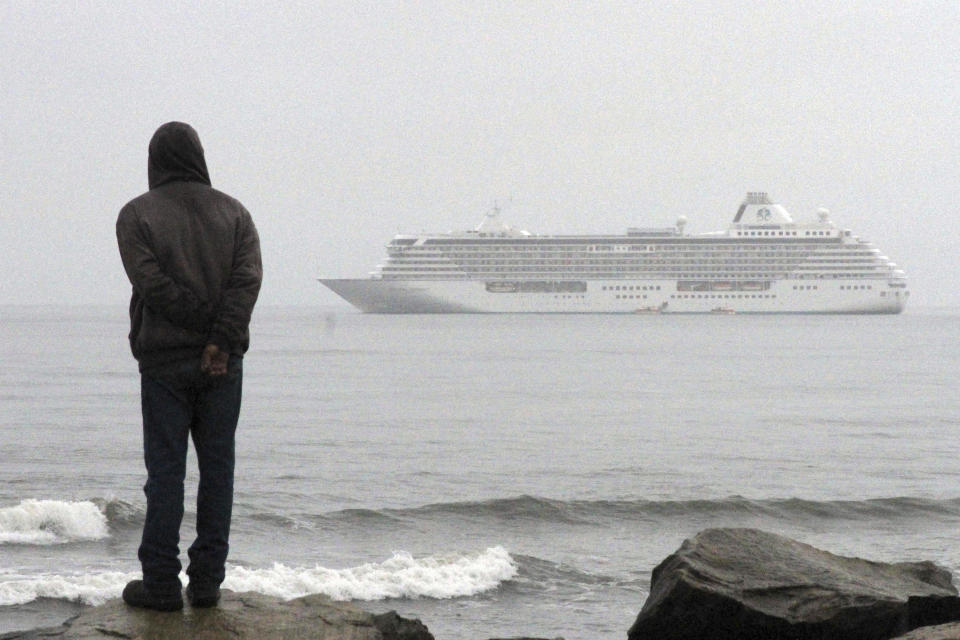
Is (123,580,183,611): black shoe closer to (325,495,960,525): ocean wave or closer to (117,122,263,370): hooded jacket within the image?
(117,122,263,370): hooded jacket

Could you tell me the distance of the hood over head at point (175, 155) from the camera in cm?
425

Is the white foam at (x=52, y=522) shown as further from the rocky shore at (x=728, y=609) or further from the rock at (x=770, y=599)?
the rock at (x=770, y=599)

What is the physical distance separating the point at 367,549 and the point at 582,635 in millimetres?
3383

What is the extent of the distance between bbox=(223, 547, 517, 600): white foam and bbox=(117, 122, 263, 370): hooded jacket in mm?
4125

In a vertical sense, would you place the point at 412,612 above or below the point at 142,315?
below

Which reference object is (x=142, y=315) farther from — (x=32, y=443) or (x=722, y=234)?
(x=722, y=234)

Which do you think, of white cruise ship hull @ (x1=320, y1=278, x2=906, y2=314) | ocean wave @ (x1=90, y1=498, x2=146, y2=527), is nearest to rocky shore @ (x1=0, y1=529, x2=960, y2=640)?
ocean wave @ (x1=90, y1=498, x2=146, y2=527)

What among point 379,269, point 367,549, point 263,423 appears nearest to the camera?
point 367,549

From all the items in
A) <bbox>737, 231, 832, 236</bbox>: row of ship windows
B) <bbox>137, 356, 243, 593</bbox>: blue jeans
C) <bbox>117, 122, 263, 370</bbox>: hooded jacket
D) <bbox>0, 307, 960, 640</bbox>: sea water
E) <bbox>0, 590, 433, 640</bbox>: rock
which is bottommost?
<bbox>0, 307, 960, 640</bbox>: sea water

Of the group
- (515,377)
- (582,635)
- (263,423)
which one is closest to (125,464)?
(263,423)

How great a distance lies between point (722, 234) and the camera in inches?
3841

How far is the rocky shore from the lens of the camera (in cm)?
413

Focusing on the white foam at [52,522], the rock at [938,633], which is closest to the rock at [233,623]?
the rock at [938,633]

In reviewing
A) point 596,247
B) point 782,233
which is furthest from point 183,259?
point 782,233
